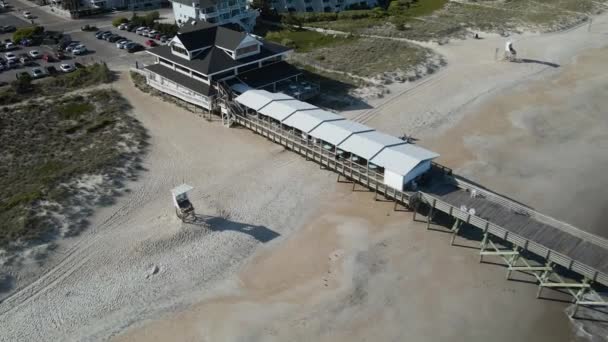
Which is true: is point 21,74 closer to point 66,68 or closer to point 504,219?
Result: point 66,68

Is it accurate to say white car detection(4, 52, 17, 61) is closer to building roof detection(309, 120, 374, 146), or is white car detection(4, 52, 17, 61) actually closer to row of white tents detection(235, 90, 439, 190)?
row of white tents detection(235, 90, 439, 190)

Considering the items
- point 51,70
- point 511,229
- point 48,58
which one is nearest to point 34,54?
point 48,58

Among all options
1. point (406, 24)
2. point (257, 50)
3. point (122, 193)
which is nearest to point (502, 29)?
point (406, 24)

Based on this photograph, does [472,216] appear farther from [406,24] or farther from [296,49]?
[406,24]

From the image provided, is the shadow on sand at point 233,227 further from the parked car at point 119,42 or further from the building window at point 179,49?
the parked car at point 119,42

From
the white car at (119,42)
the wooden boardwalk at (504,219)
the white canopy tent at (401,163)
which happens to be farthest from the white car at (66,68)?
the white canopy tent at (401,163)

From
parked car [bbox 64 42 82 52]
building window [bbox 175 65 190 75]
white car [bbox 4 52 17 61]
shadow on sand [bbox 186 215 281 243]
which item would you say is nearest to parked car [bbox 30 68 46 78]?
white car [bbox 4 52 17 61]
